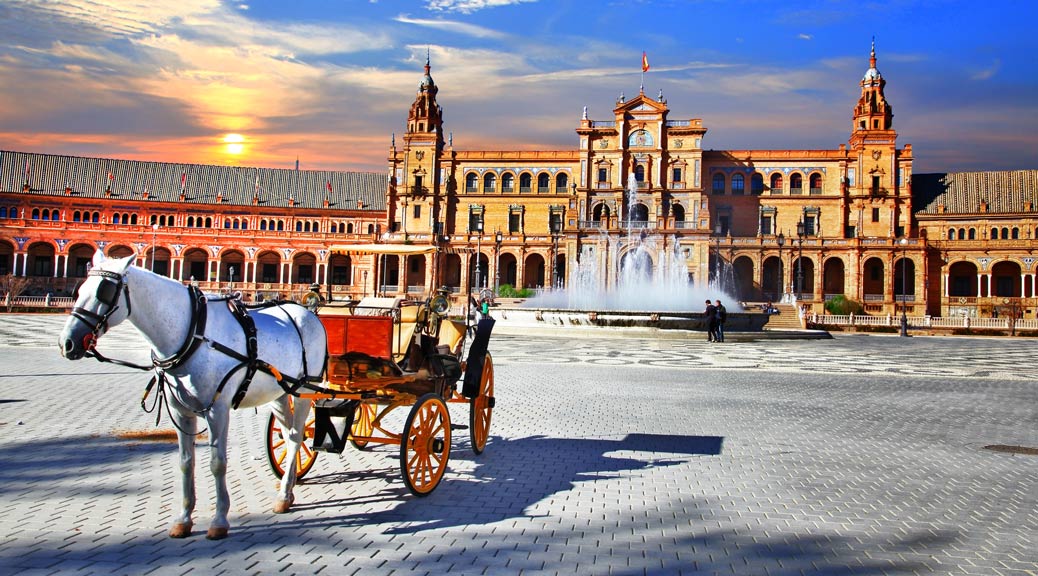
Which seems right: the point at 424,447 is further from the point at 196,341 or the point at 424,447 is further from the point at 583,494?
the point at 196,341

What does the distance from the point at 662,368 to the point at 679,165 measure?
51.0 meters

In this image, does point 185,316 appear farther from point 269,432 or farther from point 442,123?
point 442,123

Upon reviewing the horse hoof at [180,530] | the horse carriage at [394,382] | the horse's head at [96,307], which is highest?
the horse's head at [96,307]

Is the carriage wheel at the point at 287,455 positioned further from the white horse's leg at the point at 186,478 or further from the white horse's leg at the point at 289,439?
the white horse's leg at the point at 186,478

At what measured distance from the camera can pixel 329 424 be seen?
7523 mm

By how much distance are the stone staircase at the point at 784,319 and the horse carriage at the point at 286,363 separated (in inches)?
1574

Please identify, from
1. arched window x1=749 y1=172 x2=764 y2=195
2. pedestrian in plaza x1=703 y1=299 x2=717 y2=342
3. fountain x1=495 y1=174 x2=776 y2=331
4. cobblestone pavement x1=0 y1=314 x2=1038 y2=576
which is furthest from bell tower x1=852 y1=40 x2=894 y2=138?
cobblestone pavement x1=0 y1=314 x2=1038 y2=576

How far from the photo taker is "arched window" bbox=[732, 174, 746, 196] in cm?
7200

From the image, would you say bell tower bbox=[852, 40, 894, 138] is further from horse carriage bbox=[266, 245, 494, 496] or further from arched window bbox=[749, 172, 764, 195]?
horse carriage bbox=[266, 245, 494, 496]

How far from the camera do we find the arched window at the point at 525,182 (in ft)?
245

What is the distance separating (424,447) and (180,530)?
7.16 ft

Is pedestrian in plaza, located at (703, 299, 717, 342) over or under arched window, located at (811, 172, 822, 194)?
under

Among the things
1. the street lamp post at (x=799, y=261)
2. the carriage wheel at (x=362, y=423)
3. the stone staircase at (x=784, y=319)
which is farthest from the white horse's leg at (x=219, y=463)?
the street lamp post at (x=799, y=261)

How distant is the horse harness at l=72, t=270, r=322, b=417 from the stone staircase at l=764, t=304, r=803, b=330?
42435 millimetres
